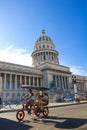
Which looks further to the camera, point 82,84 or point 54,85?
point 82,84

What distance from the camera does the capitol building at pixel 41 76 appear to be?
55938mm

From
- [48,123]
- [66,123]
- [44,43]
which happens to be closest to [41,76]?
[44,43]

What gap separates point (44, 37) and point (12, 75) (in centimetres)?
4594

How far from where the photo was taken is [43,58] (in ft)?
279

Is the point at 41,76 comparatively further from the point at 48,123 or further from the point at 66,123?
the point at 66,123

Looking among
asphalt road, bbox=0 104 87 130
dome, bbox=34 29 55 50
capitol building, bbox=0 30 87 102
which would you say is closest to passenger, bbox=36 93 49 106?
asphalt road, bbox=0 104 87 130

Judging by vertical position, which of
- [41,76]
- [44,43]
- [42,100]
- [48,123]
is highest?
[44,43]

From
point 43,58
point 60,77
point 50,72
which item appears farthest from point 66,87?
point 43,58

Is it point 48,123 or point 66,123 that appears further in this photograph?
point 48,123

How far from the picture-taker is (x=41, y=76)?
2687 inches

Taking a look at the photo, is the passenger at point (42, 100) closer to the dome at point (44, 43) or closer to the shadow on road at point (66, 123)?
the shadow on road at point (66, 123)

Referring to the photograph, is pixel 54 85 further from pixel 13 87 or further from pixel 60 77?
pixel 13 87

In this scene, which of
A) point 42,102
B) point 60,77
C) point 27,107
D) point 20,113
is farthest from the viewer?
point 60,77

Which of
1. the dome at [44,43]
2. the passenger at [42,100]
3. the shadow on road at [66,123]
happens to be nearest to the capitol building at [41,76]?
the dome at [44,43]
